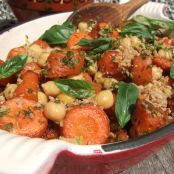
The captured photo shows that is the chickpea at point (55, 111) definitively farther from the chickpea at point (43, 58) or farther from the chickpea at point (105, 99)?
the chickpea at point (43, 58)

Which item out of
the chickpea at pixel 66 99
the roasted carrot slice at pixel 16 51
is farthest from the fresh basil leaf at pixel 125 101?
the roasted carrot slice at pixel 16 51

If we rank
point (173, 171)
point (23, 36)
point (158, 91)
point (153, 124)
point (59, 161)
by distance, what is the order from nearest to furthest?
1. point (59, 161)
2. point (153, 124)
3. point (158, 91)
4. point (173, 171)
5. point (23, 36)

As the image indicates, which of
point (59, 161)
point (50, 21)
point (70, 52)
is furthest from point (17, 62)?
point (59, 161)

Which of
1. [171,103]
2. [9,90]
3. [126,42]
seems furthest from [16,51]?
[171,103]

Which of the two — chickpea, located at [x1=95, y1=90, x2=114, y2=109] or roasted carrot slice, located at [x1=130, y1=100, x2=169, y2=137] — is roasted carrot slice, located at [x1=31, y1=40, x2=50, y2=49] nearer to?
chickpea, located at [x1=95, y1=90, x2=114, y2=109]

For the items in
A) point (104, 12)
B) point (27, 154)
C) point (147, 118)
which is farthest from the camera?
point (104, 12)

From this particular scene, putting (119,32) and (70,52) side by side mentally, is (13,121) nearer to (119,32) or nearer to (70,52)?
(70,52)

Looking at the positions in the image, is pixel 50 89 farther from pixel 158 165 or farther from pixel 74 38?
pixel 158 165

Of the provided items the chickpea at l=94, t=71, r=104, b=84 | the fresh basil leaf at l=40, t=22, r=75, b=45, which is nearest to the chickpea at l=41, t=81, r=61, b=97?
the chickpea at l=94, t=71, r=104, b=84
